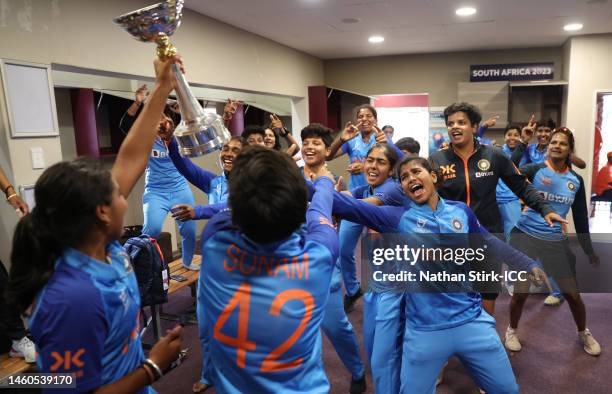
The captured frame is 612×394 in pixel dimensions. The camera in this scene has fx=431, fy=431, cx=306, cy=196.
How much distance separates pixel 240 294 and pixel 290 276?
0.11 m

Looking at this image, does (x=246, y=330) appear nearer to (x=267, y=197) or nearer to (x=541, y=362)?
(x=267, y=197)

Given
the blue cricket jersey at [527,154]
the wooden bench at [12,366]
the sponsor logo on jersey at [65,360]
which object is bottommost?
the wooden bench at [12,366]

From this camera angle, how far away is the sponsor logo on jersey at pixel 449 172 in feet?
8.43

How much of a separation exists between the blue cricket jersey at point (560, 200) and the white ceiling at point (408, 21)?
1920 mm

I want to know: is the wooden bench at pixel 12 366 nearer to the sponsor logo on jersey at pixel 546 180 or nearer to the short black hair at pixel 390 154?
the short black hair at pixel 390 154

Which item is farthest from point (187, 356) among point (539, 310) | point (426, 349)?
point (539, 310)

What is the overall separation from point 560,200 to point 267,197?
296 cm

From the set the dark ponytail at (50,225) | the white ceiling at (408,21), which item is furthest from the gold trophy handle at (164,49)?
the white ceiling at (408,21)

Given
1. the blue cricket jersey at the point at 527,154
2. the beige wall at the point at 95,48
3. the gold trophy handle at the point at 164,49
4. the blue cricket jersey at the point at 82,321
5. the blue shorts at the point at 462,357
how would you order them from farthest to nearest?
the blue cricket jersey at the point at 527,154 → the beige wall at the point at 95,48 → the blue shorts at the point at 462,357 → the gold trophy handle at the point at 164,49 → the blue cricket jersey at the point at 82,321

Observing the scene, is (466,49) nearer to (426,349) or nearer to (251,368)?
(426,349)

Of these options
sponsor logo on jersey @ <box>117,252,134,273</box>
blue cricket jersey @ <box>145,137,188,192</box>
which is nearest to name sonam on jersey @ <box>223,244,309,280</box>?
sponsor logo on jersey @ <box>117,252,134,273</box>

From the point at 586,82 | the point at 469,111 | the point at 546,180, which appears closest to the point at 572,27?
the point at 586,82

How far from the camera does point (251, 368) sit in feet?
3.07

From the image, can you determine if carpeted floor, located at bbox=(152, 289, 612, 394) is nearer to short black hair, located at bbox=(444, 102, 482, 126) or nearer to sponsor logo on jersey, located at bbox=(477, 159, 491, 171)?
sponsor logo on jersey, located at bbox=(477, 159, 491, 171)
